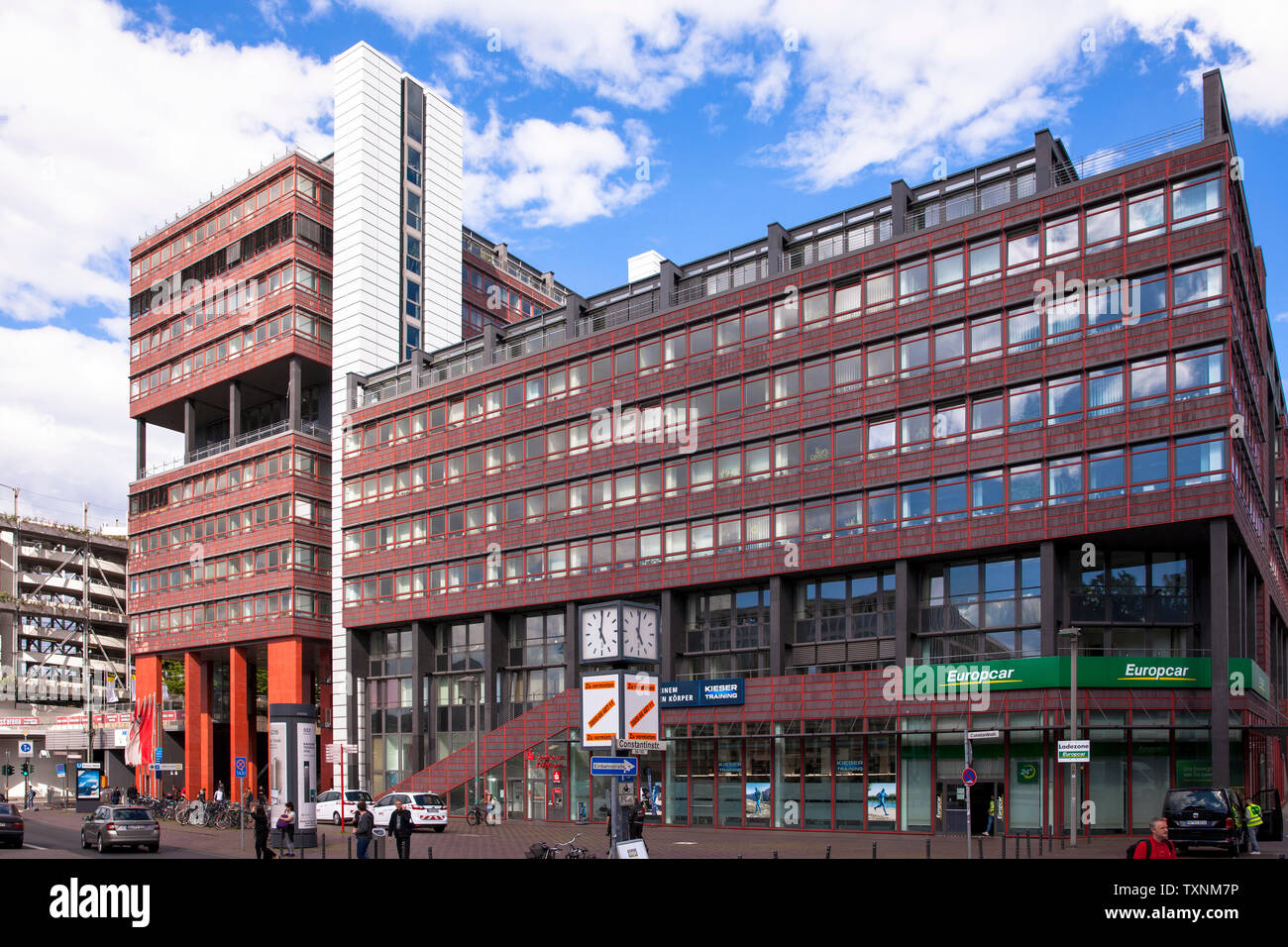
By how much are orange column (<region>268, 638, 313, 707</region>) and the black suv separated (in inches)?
2107

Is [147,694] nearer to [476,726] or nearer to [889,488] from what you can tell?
[476,726]

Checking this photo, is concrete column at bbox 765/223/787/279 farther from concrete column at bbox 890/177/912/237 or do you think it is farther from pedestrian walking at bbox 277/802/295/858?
pedestrian walking at bbox 277/802/295/858

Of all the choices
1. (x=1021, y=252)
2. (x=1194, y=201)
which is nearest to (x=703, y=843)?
(x=1021, y=252)

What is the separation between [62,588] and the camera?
11938cm

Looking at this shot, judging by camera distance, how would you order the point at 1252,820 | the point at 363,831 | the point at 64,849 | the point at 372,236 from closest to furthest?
the point at 363,831 → the point at 1252,820 → the point at 64,849 → the point at 372,236

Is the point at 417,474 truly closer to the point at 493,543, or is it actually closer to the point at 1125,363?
the point at 493,543

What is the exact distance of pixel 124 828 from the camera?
3938 cm

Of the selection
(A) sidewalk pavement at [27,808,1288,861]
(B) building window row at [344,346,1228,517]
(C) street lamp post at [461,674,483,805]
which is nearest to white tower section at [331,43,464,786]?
(B) building window row at [344,346,1228,517]

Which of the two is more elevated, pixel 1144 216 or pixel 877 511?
pixel 1144 216

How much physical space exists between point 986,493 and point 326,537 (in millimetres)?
45203

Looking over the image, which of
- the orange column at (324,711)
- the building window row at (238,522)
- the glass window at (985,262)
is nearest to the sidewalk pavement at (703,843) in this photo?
the orange column at (324,711)

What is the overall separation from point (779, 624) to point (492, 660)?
18.5 m

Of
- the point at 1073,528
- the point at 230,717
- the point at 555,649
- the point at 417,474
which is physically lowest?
the point at 230,717
